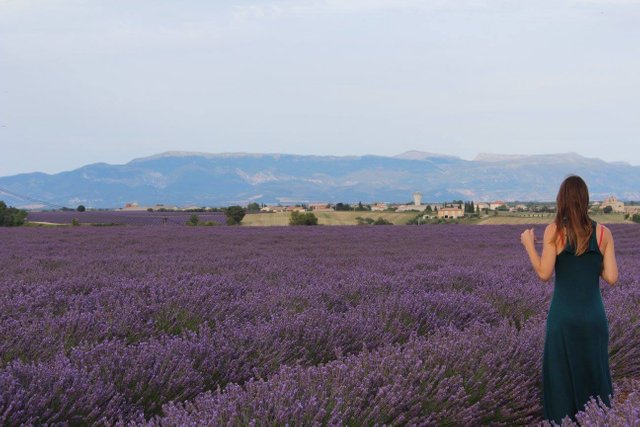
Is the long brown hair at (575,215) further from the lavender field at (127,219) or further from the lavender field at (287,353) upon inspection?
the lavender field at (127,219)

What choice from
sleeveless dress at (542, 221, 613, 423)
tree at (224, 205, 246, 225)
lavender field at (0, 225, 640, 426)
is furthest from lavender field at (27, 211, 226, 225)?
sleeveless dress at (542, 221, 613, 423)

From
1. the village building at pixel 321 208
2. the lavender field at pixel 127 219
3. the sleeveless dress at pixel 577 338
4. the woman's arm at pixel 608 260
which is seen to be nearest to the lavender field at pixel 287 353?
the sleeveless dress at pixel 577 338

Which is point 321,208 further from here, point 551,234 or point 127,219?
point 551,234

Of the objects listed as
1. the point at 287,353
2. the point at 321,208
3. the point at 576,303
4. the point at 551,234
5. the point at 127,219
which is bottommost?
the point at 321,208

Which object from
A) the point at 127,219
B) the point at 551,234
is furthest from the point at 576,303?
the point at 127,219

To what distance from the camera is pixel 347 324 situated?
362 cm

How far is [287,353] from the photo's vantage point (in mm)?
3254

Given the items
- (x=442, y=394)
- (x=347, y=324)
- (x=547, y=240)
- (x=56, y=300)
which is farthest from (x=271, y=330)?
(x=56, y=300)

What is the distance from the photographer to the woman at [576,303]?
8.82 feet

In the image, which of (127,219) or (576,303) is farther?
(127,219)

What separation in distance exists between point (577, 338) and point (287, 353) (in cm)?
135

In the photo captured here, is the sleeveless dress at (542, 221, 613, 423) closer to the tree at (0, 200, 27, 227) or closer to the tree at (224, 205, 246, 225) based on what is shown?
the tree at (0, 200, 27, 227)

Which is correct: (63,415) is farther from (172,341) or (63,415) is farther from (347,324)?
(347,324)

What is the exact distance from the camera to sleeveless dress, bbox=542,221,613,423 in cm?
270
